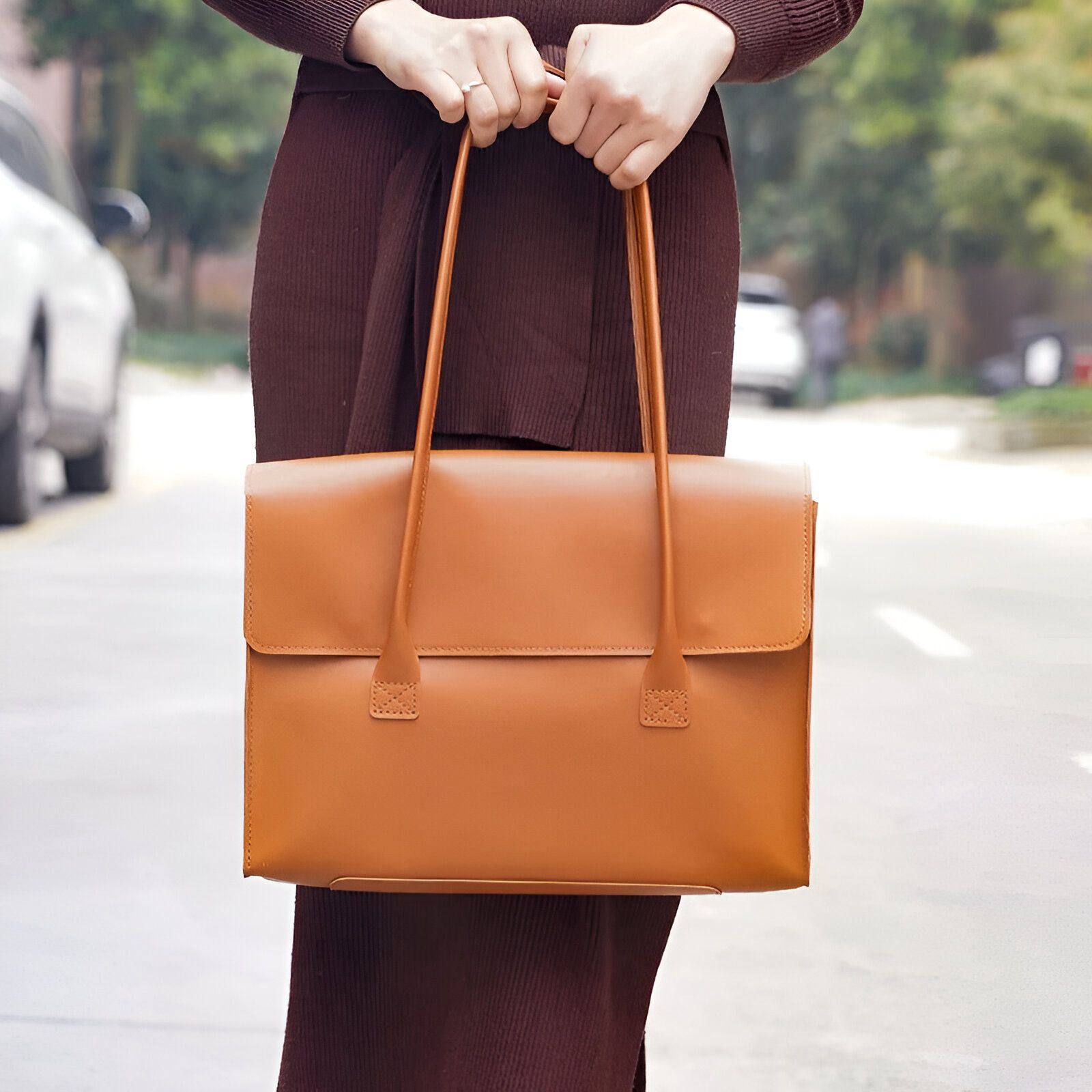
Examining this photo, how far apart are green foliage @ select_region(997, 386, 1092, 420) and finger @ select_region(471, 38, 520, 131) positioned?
12.7 metres

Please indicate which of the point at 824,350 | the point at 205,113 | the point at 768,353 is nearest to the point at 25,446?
the point at 768,353

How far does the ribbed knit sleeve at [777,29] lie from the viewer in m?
1.40

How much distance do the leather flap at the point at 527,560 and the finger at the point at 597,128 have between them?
0.24 m

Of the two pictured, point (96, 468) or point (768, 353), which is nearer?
point (96, 468)

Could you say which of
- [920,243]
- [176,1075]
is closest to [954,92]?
[920,243]

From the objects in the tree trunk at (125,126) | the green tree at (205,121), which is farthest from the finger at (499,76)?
the tree trunk at (125,126)

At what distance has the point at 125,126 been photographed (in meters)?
29.9

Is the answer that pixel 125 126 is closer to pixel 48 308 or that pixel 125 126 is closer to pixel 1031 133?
pixel 1031 133

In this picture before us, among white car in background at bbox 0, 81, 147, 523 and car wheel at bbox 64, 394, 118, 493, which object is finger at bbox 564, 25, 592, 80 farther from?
car wheel at bbox 64, 394, 118, 493

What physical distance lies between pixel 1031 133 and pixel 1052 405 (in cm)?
903

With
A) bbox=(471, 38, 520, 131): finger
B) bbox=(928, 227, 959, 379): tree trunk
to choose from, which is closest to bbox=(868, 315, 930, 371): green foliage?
bbox=(928, 227, 959, 379): tree trunk

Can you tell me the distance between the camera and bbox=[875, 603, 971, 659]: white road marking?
472cm

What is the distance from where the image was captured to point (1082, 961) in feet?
8.50

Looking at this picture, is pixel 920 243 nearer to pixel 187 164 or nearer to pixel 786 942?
pixel 187 164
